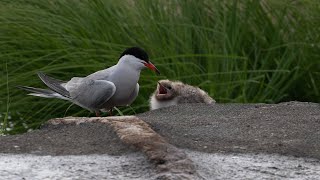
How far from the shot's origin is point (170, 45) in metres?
6.20

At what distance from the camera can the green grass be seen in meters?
5.92

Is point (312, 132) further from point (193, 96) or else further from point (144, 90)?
point (144, 90)

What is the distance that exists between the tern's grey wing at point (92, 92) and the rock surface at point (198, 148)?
2.64 ft

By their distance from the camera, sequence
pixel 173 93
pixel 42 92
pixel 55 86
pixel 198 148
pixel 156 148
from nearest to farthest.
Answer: pixel 156 148 → pixel 198 148 → pixel 55 86 → pixel 42 92 → pixel 173 93

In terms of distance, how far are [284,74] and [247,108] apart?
5.37 feet

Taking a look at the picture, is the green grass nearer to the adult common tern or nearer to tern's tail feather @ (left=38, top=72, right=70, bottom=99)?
Answer: tern's tail feather @ (left=38, top=72, right=70, bottom=99)

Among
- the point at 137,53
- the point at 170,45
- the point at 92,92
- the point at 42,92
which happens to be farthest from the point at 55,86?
the point at 170,45

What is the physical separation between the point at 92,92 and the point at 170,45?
1.25 m

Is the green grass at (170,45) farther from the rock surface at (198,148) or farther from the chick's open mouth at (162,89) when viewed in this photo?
the rock surface at (198,148)

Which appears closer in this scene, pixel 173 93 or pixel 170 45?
pixel 173 93

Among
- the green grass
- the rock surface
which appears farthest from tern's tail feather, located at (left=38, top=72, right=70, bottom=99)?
the rock surface

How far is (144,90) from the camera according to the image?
6086 millimetres

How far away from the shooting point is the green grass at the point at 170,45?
5.92 m

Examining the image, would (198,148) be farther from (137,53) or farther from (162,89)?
(162,89)
